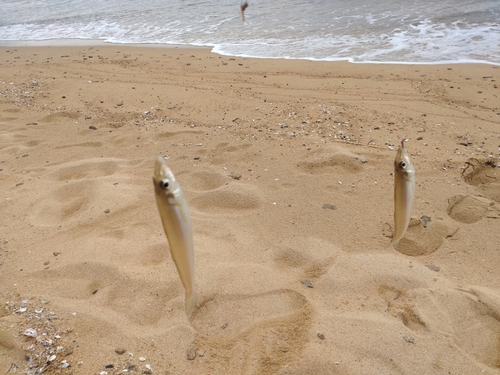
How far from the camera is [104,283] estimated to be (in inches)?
134

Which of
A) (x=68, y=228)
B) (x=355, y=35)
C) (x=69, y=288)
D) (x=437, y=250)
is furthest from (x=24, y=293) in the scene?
(x=355, y=35)

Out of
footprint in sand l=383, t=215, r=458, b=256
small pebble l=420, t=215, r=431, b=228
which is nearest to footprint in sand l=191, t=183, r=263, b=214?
footprint in sand l=383, t=215, r=458, b=256

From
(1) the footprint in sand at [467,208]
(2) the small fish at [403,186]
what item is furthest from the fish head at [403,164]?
(1) the footprint in sand at [467,208]

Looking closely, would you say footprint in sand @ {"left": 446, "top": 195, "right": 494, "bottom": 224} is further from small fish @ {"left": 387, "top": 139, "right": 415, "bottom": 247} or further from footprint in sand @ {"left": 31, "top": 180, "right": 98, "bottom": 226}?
footprint in sand @ {"left": 31, "top": 180, "right": 98, "bottom": 226}

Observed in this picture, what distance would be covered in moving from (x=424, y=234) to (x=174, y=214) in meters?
2.90

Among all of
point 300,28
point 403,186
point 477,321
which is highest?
point 403,186

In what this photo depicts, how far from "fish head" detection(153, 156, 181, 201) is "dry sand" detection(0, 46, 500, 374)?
1517 mm

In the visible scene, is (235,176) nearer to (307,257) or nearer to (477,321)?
(307,257)

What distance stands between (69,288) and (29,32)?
15.7 m

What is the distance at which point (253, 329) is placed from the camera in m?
2.95

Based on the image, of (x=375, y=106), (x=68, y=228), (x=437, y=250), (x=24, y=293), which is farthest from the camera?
(x=375, y=106)

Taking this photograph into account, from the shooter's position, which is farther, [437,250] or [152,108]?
[152,108]

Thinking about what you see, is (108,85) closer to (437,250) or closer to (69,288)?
(69,288)

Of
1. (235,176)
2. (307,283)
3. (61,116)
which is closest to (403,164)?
(307,283)
